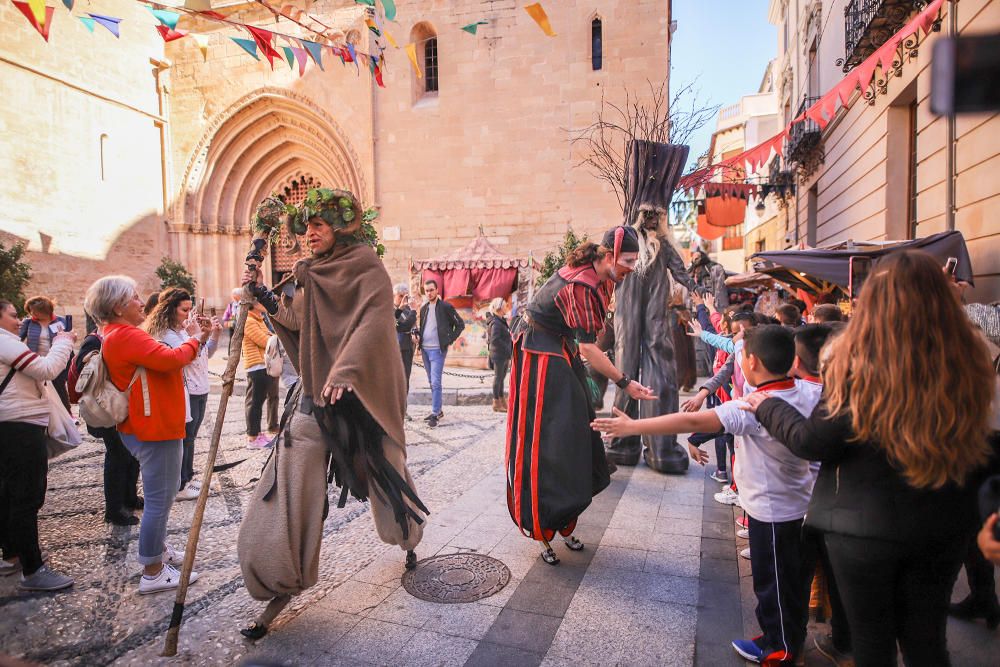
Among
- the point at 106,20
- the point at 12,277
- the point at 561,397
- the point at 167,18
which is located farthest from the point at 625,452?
the point at 12,277

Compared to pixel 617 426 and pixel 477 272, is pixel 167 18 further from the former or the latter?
pixel 617 426

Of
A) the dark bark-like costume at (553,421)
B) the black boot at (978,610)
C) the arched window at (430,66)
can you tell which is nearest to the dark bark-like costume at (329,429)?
the dark bark-like costume at (553,421)

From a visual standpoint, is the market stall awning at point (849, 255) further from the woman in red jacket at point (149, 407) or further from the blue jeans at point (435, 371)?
the woman in red jacket at point (149, 407)

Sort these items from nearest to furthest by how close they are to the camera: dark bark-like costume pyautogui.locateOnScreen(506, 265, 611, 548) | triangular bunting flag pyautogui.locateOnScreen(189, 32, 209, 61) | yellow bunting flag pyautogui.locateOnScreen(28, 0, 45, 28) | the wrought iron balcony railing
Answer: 1. dark bark-like costume pyautogui.locateOnScreen(506, 265, 611, 548)
2. yellow bunting flag pyautogui.locateOnScreen(28, 0, 45, 28)
3. the wrought iron balcony railing
4. triangular bunting flag pyautogui.locateOnScreen(189, 32, 209, 61)

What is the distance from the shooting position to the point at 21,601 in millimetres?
3061

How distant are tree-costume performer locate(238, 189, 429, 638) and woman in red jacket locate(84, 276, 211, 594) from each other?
27.3 inches

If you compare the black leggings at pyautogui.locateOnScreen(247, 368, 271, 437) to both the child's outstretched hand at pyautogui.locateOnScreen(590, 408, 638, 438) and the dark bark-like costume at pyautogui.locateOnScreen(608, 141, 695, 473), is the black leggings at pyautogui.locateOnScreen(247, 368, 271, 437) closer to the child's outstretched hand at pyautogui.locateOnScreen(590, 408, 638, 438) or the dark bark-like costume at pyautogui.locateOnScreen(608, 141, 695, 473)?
the dark bark-like costume at pyautogui.locateOnScreen(608, 141, 695, 473)

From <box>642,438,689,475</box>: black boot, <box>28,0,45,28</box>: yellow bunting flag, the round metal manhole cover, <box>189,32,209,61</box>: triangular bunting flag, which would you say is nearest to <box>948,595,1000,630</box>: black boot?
the round metal manhole cover

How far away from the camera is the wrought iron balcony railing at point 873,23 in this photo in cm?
758

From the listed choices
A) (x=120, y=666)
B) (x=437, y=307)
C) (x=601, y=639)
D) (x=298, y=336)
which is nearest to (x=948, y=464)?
(x=601, y=639)

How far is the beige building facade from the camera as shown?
Answer: 6207 mm

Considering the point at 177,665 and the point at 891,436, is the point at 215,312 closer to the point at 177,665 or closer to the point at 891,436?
the point at 177,665

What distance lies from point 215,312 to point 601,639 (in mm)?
19663

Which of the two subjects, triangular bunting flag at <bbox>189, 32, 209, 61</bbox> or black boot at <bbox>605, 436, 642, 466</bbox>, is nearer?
black boot at <bbox>605, 436, 642, 466</bbox>
